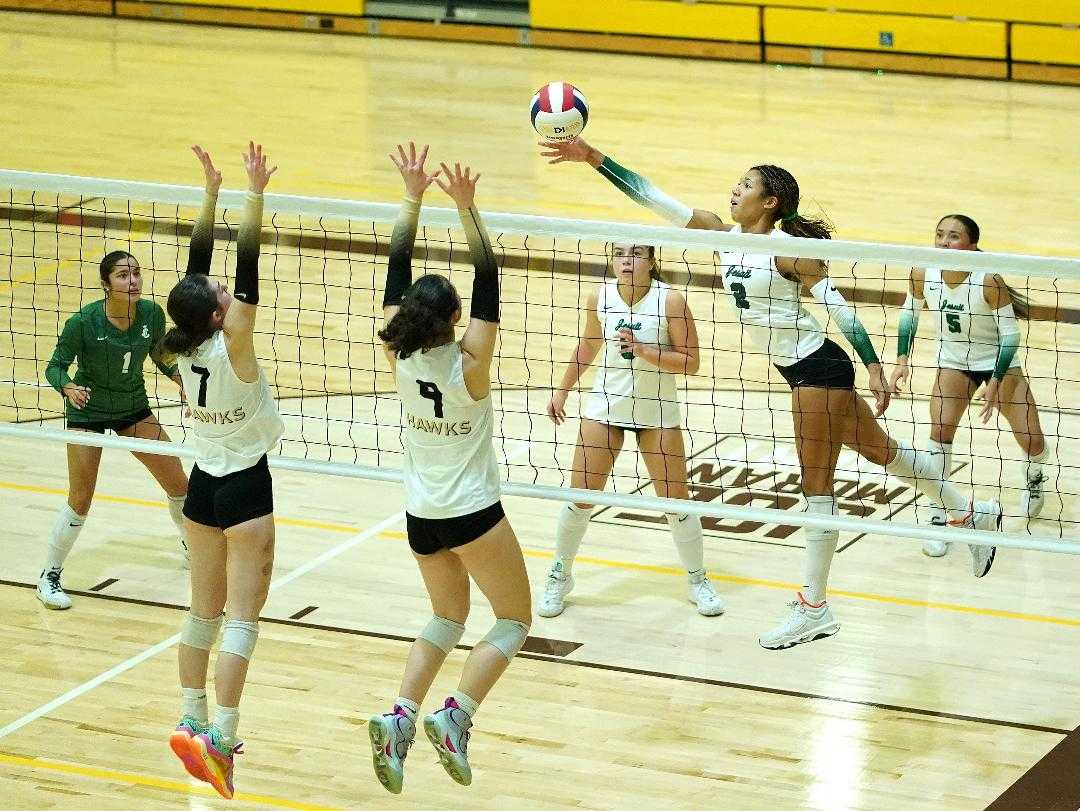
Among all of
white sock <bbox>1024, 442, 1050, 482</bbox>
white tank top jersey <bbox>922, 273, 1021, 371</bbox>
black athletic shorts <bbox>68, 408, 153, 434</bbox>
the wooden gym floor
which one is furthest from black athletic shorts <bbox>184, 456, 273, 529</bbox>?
white sock <bbox>1024, 442, 1050, 482</bbox>

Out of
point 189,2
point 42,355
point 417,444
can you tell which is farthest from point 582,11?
point 417,444

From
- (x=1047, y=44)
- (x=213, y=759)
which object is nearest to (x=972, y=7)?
(x=1047, y=44)

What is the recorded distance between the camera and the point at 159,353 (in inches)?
261

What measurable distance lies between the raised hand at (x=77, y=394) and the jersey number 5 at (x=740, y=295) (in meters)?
2.98

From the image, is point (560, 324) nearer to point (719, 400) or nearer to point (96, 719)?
point (719, 400)

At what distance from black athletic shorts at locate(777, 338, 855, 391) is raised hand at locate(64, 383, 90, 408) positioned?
3205 mm

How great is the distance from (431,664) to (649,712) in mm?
1350

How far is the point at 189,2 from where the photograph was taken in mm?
23500

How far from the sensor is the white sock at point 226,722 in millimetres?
5930

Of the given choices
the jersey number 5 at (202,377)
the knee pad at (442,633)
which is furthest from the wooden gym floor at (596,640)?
the jersey number 5 at (202,377)

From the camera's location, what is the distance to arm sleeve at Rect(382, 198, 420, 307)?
5.85 metres

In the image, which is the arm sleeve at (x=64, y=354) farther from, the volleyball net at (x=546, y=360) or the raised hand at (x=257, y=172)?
the raised hand at (x=257, y=172)

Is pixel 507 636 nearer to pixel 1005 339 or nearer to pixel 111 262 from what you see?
pixel 111 262

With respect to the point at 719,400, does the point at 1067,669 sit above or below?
below
